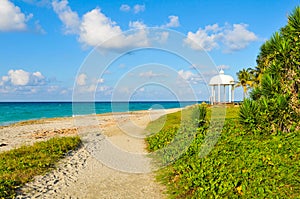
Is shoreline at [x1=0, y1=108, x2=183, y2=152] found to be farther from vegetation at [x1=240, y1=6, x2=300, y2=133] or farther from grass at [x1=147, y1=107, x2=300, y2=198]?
vegetation at [x1=240, y1=6, x2=300, y2=133]

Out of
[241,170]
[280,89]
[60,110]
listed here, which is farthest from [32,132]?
[60,110]

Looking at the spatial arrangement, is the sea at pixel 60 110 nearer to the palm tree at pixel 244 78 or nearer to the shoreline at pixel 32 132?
the shoreline at pixel 32 132

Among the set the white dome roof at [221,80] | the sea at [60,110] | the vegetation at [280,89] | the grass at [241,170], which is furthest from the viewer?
the white dome roof at [221,80]

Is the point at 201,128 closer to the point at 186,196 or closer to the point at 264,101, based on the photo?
the point at 264,101

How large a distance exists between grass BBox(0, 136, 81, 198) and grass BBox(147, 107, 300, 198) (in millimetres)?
3857

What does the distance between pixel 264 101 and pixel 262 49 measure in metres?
2.19

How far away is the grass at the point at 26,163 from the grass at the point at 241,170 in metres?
3.86

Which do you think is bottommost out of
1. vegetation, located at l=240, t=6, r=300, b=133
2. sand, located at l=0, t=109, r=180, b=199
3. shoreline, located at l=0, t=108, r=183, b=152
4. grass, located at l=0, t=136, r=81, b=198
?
shoreline, located at l=0, t=108, r=183, b=152

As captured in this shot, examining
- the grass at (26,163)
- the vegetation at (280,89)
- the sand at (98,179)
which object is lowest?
the sand at (98,179)

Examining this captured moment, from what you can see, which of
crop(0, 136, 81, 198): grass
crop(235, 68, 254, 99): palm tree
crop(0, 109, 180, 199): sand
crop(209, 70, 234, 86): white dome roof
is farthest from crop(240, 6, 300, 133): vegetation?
crop(235, 68, 254, 99): palm tree

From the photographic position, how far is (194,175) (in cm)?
765

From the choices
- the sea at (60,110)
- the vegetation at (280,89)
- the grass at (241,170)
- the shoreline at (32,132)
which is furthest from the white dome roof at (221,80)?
the grass at (241,170)

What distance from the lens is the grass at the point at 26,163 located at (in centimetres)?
779

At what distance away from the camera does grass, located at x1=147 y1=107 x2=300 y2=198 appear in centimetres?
628
